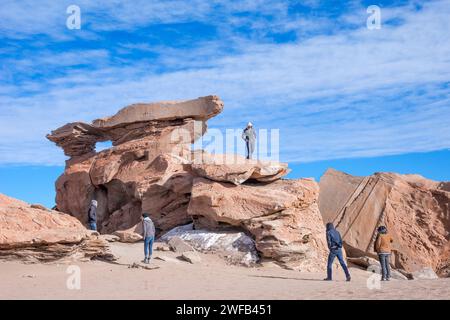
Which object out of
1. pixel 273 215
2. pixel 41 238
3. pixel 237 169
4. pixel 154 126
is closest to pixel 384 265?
pixel 273 215

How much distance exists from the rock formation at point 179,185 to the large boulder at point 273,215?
0.09 feet

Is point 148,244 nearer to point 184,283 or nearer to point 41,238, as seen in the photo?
point 184,283

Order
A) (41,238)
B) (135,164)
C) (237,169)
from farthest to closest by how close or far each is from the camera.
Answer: (135,164) < (237,169) < (41,238)

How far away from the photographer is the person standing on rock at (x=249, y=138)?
17772 mm

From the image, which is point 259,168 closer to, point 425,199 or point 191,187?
point 191,187

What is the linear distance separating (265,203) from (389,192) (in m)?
6.83

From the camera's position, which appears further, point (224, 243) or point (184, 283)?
point (224, 243)

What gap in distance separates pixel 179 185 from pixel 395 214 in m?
7.86

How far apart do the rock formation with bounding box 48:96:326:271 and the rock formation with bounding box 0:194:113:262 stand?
2.74 metres

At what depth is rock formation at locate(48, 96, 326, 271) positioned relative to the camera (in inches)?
575

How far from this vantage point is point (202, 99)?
2014cm

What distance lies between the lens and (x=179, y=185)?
1684 centimetres

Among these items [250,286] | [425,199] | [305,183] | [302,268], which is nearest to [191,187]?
[305,183]

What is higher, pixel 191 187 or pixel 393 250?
pixel 191 187
